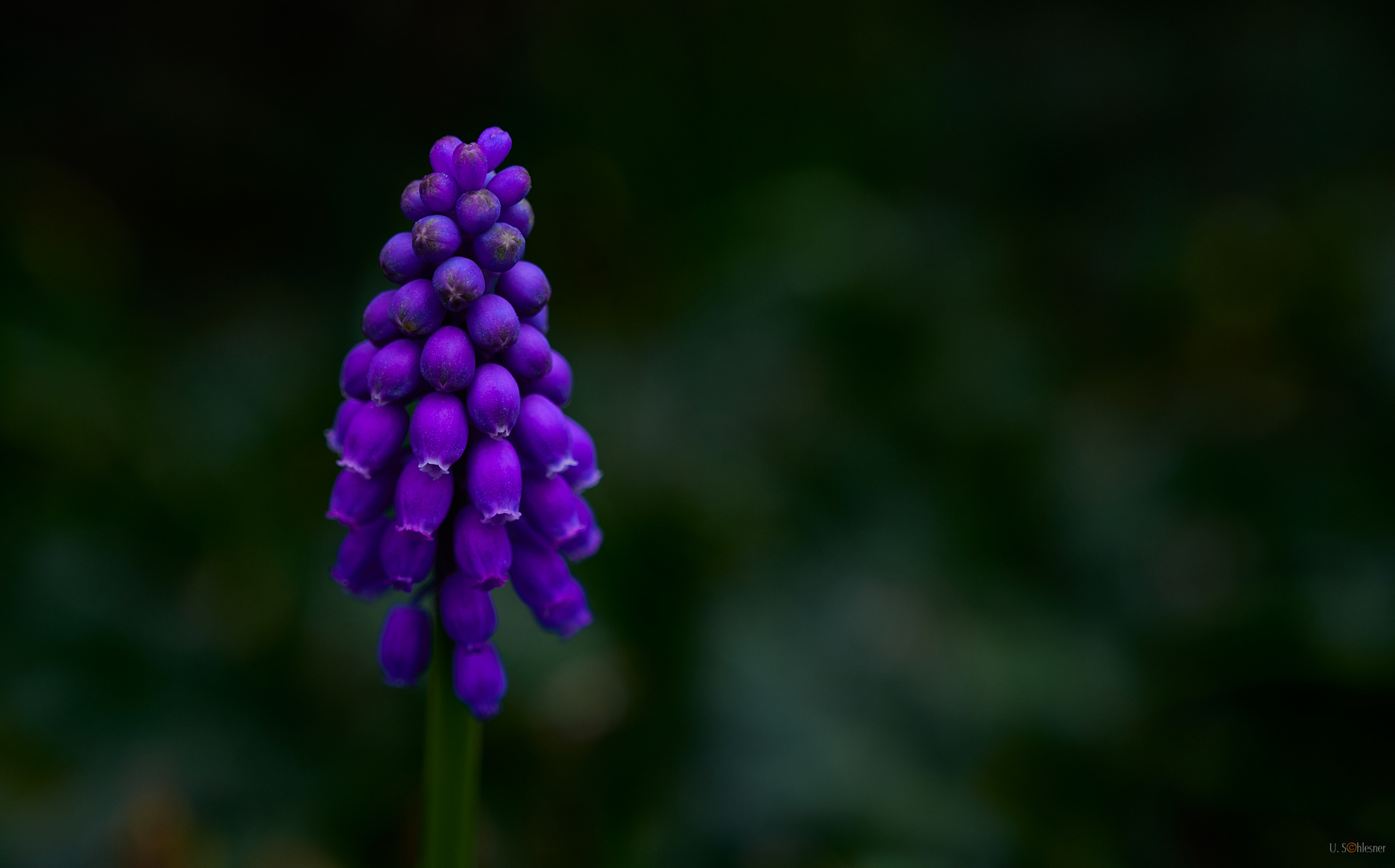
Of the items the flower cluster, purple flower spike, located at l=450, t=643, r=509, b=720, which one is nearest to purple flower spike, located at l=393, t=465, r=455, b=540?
the flower cluster

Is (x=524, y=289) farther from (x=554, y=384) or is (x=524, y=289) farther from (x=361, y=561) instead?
(x=361, y=561)

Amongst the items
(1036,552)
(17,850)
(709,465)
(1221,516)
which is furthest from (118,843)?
(1221,516)

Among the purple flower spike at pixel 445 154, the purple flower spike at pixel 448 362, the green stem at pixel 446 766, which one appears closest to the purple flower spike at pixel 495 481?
the purple flower spike at pixel 448 362

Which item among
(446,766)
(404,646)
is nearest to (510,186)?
(404,646)

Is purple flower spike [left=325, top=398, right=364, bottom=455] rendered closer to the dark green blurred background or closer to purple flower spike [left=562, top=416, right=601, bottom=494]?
purple flower spike [left=562, top=416, right=601, bottom=494]

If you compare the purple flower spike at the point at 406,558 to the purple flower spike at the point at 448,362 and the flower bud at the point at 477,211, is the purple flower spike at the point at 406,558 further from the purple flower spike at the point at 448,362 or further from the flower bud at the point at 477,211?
the flower bud at the point at 477,211
